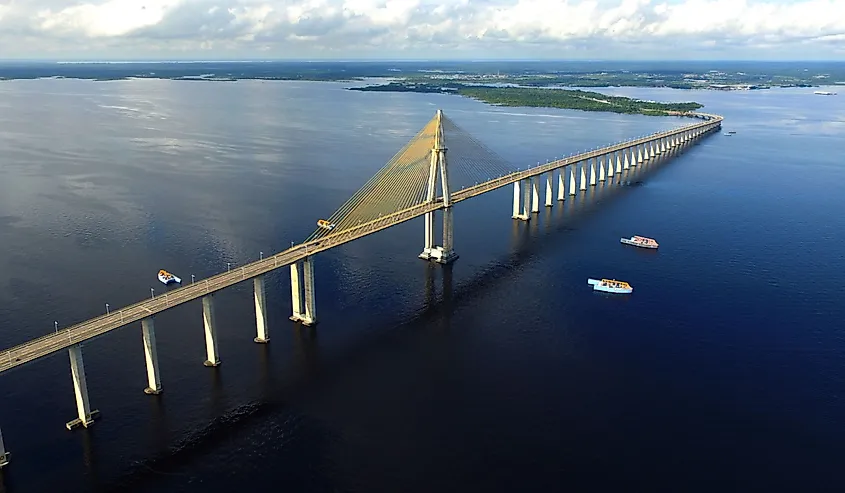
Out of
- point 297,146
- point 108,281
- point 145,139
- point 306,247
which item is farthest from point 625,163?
point 145,139

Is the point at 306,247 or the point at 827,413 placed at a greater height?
the point at 306,247

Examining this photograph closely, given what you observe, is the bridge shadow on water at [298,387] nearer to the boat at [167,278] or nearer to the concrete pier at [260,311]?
the concrete pier at [260,311]

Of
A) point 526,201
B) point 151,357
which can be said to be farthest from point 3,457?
point 526,201

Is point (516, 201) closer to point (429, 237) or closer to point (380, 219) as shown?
point (429, 237)

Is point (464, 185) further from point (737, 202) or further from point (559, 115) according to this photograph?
point (559, 115)

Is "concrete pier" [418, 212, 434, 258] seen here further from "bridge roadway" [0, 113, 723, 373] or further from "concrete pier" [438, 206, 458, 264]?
"bridge roadway" [0, 113, 723, 373]

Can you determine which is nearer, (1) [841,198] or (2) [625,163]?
(1) [841,198]

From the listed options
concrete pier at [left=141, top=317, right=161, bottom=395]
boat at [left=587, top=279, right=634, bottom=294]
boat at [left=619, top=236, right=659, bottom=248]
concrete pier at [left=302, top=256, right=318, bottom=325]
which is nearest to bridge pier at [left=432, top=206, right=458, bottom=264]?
boat at [left=587, top=279, right=634, bottom=294]
